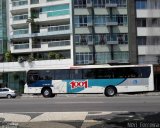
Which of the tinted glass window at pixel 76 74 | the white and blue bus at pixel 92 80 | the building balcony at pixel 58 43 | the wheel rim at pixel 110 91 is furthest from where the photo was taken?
the building balcony at pixel 58 43

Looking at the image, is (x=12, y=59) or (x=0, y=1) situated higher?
(x=0, y=1)

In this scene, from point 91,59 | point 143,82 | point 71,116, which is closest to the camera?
point 71,116

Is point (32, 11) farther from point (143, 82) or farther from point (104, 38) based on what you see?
point (143, 82)

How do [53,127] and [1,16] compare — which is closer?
[53,127]

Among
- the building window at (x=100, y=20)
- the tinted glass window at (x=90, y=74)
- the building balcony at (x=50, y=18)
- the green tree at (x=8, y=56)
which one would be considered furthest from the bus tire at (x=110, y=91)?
the green tree at (x=8, y=56)

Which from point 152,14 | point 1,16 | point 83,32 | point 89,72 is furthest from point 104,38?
point 152,14

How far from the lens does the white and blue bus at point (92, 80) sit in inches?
1356

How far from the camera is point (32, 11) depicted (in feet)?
208

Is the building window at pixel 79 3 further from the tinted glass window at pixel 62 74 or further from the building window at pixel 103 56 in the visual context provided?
the tinted glass window at pixel 62 74

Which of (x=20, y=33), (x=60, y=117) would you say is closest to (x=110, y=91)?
(x=60, y=117)

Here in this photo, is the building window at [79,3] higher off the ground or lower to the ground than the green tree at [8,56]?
higher

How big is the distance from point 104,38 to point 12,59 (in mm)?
15349

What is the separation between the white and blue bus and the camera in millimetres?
34438

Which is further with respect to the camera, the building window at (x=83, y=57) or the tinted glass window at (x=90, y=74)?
the building window at (x=83, y=57)
